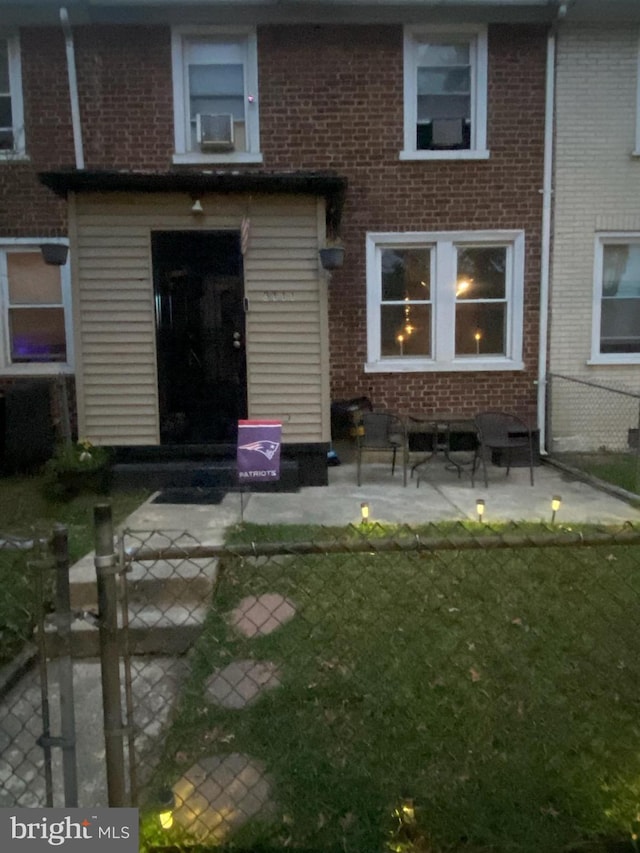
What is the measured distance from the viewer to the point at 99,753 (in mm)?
2953

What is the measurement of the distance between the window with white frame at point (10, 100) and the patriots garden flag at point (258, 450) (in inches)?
A: 239

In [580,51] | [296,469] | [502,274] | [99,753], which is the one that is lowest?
[99,753]

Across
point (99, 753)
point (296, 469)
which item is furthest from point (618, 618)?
point (296, 469)

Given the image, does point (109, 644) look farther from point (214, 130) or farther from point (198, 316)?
point (214, 130)

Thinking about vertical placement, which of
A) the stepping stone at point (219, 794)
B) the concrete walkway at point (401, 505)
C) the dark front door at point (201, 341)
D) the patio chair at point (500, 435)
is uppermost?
the dark front door at point (201, 341)

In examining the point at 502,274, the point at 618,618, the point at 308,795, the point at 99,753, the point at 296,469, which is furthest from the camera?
the point at 502,274

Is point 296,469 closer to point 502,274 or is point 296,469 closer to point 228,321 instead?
point 228,321

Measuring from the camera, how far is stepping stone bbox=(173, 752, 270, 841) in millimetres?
2449

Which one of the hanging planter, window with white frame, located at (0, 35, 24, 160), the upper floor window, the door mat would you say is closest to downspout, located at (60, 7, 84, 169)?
window with white frame, located at (0, 35, 24, 160)

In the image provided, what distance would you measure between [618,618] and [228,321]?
209 inches

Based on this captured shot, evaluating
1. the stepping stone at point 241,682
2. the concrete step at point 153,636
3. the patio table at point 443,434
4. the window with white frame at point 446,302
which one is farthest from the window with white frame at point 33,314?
the stepping stone at point 241,682

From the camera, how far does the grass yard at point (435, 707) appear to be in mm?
2451

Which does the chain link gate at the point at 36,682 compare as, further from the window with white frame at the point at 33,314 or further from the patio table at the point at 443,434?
the window with white frame at the point at 33,314

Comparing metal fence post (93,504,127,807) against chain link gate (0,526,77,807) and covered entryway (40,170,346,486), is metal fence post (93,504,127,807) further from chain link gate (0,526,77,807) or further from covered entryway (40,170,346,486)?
covered entryway (40,170,346,486)
